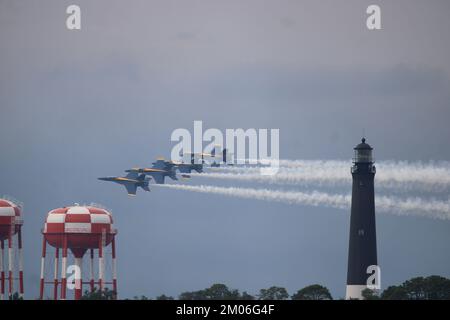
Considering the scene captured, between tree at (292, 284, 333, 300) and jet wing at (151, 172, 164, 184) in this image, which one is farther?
jet wing at (151, 172, 164, 184)

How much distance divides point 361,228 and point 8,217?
40230 mm

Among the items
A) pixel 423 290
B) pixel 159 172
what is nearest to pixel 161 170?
pixel 159 172

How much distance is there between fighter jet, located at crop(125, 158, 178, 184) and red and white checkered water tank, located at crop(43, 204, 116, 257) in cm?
1308

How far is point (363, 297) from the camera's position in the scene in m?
156

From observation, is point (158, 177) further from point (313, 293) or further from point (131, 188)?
point (313, 293)

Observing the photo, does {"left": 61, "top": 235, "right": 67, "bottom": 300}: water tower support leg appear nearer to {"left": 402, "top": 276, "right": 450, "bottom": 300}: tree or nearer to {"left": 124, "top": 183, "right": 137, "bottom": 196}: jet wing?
{"left": 124, "top": 183, "right": 137, "bottom": 196}: jet wing

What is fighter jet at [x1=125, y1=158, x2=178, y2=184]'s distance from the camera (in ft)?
595

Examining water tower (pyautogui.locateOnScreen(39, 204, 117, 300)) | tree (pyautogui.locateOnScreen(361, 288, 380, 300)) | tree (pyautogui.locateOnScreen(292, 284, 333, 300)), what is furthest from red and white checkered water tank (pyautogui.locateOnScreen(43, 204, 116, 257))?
tree (pyautogui.locateOnScreen(361, 288, 380, 300))

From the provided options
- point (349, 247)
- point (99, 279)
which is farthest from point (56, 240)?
point (349, 247)

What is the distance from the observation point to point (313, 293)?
172 m

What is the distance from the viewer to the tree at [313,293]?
171 metres
